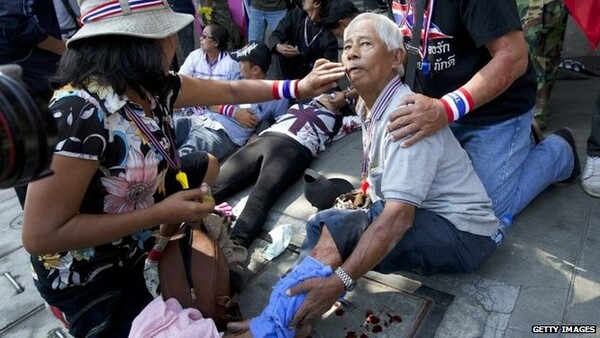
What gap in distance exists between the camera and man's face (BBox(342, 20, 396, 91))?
6.92 ft

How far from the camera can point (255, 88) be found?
280cm

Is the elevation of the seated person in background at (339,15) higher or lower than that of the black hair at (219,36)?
higher

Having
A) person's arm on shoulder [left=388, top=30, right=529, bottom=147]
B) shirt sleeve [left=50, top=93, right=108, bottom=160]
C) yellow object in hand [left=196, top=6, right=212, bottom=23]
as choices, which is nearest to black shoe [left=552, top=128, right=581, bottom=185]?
person's arm on shoulder [left=388, top=30, right=529, bottom=147]

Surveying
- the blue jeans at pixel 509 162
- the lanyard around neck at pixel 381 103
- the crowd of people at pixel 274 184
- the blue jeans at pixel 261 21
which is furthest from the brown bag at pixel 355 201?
the blue jeans at pixel 261 21

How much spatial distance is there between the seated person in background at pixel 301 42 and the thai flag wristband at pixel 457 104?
2.66 meters

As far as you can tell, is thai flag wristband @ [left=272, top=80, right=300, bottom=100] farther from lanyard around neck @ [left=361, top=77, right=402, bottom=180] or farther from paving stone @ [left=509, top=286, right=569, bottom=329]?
paving stone @ [left=509, top=286, right=569, bottom=329]

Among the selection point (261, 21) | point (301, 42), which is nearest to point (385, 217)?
point (301, 42)

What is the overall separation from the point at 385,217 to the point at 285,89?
3.59ft

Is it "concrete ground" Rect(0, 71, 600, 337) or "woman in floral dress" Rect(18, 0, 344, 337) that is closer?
"woman in floral dress" Rect(18, 0, 344, 337)

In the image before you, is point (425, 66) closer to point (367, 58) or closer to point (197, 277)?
point (367, 58)

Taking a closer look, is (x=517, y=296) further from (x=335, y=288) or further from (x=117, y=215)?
(x=117, y=215)

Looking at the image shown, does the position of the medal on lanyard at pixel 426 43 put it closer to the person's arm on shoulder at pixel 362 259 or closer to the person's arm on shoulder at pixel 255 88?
the person's arm on shoulder at pixel 255 88

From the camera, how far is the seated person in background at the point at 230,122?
4.04 meters

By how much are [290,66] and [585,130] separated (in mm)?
2828
